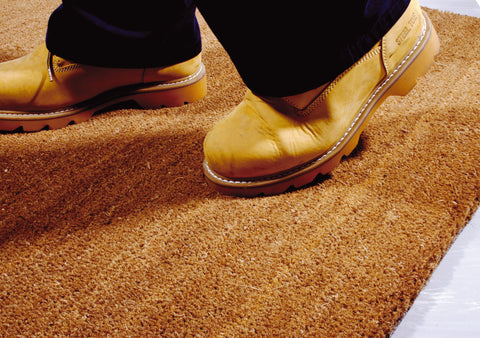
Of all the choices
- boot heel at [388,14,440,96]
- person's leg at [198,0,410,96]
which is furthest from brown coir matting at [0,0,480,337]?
person's leg at [198,0,410,96]

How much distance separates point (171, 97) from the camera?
1029 millimetres

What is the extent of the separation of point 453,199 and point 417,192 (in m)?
0.06

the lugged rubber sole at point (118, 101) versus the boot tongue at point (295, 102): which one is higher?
the boot tongue at point (295, 102)

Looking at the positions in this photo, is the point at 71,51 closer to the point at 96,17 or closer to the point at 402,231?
the point at 96,17

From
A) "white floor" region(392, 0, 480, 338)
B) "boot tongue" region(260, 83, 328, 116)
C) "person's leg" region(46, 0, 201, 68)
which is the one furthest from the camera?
"person's leg" region(46, 0, 201, 68)

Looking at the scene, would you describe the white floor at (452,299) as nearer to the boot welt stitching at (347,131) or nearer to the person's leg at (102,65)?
the boot welt stitching at (347,131)

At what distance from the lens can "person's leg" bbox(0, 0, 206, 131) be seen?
2.93ft

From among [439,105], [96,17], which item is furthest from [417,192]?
[96,17]

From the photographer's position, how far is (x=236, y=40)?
1.98 ft

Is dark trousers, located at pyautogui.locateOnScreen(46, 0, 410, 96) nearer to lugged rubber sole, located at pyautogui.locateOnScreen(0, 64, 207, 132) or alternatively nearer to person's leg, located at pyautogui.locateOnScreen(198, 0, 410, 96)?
person's leg, located at pyautogui.locateOnScreen(198, 0, 410, 96)

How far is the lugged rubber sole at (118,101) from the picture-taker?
0.96 metres

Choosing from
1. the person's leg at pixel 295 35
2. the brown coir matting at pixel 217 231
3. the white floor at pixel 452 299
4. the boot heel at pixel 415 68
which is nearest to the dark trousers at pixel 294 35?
the person's leg at pixel 295 35

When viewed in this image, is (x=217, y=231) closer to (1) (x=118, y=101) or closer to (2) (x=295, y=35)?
(2) (x=295, y=35)

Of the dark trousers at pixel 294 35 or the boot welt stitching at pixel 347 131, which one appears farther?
the boot welt stitching at pixel 347 131
